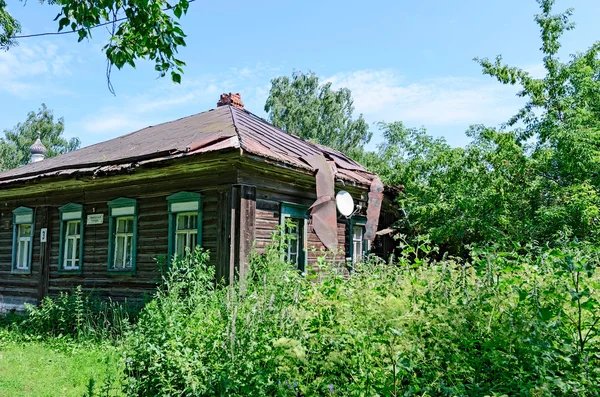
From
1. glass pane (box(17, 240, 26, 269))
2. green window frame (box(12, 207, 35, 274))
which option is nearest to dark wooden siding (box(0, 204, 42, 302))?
green window frame (box(12, 207, 35, 274))

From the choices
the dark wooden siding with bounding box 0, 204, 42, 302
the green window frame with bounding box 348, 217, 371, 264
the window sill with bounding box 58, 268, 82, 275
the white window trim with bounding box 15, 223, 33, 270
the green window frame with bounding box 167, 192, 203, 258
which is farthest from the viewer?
the white window trim with bounding box 15, 223, 33, 270

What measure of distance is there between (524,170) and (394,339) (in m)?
10.2

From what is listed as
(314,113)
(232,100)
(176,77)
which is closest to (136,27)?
(176,77)

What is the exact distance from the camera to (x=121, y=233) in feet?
33.7

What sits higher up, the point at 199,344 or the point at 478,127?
the point at 478,127

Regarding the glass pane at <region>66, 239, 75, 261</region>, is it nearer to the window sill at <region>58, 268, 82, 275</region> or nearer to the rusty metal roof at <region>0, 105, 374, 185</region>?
the window sill at <region>58, 268, 82, 275</region>

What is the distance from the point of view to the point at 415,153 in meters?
13.5

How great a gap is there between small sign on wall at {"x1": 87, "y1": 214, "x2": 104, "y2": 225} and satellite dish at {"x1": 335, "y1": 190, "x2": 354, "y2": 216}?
208 inches

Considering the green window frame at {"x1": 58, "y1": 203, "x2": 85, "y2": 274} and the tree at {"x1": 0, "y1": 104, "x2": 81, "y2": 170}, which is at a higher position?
the tree at {"x1": 0, "y1": 104, "x2": 81, "y2": 170}

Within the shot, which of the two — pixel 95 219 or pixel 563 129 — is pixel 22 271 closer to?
pixel 95 219

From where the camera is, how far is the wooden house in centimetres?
840

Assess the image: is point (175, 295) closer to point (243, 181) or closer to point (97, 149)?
point (243, 181)

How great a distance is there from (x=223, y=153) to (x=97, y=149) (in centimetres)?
693

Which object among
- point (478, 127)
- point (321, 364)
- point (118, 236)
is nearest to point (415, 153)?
point (478, 127)
